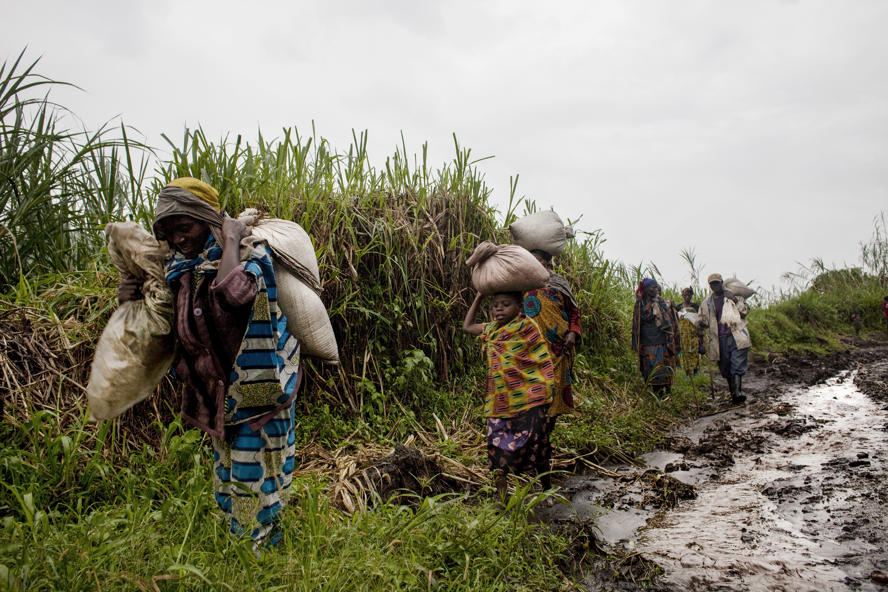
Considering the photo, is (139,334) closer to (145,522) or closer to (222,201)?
(145,522)

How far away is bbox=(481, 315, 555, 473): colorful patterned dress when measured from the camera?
11.8ft

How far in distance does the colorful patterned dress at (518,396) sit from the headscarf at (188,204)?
1955mm

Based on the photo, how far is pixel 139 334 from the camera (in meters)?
2.37

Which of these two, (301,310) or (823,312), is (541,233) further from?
(823,312)

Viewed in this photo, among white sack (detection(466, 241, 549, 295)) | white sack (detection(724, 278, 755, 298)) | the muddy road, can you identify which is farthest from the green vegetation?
white sack (detection(466, 241, 549, 295))

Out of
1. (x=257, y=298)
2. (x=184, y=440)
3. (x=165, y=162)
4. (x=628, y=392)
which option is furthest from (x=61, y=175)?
(x=628, y=392)

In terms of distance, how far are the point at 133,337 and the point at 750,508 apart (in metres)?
3.54

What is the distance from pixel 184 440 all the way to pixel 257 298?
50.9 inches

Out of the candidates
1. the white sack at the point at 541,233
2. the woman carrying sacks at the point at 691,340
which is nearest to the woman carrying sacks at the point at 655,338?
the woman carrying sacks at the point at 691,340

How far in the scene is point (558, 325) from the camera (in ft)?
14.1

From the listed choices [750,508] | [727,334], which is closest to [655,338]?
[727,334]

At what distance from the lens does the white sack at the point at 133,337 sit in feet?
7.73

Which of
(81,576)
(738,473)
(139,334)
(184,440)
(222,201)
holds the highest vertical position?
(222,201)

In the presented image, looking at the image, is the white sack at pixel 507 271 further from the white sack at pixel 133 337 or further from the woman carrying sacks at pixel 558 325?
the white sack at pixel 133 337
